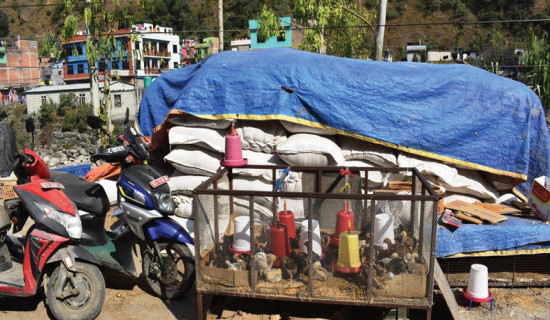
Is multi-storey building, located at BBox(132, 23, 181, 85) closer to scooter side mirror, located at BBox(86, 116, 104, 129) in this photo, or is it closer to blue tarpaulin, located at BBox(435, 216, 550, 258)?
scooter side mirror, located at BBox(86, 116, 104, 129)

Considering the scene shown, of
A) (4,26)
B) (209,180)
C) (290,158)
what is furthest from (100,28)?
(4,26)

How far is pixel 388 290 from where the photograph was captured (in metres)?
2.98

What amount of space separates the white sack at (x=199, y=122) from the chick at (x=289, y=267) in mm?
2690

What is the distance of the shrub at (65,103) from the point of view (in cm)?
2444

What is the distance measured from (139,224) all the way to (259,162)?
1.96 m

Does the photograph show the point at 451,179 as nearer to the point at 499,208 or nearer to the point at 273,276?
the point at 499,208

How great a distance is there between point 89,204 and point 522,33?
1991 inches

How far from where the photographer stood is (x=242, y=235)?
3395mm

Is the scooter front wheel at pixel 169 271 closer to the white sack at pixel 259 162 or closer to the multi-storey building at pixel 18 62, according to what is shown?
the white sack at pixel 259 162

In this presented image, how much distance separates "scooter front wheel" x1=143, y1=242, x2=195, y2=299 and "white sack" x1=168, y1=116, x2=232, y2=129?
82.0 inches

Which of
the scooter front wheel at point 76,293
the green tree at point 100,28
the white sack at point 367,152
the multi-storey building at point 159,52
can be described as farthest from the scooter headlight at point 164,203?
the multi-storey building at point 159,52

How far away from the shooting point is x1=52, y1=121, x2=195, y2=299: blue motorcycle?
359 centimetres

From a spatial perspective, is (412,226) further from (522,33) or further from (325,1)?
(522,33)

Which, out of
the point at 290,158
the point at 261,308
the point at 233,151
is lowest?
the point at 261,308
